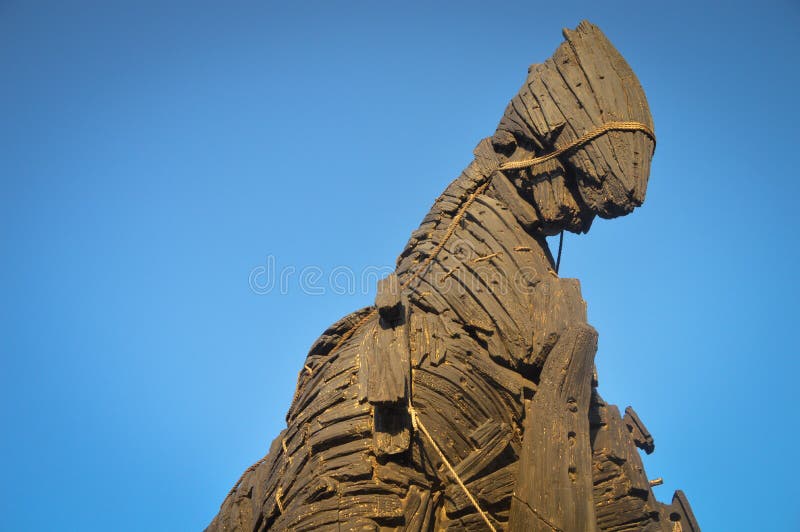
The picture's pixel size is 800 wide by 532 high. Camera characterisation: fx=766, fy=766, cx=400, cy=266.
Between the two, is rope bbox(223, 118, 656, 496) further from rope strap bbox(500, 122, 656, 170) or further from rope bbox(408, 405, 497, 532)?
rope bbox(408, 405, 497, 532)

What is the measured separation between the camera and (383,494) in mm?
3133

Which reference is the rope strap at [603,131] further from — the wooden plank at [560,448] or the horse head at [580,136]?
the wooden plank at [560,448]

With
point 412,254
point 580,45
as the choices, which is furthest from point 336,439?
point 580,45

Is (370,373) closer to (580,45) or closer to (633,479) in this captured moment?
(633,479)

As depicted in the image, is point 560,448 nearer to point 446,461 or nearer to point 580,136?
point 446,461

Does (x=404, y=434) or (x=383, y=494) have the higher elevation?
(x=404, y=434)

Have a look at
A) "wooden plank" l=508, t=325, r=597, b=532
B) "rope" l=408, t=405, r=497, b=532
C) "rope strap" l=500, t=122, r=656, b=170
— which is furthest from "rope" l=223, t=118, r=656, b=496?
"wooden plank" l=508, t=325, r=597, b=532

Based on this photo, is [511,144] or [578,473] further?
[511,144]

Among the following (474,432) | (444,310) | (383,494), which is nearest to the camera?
(383,494)

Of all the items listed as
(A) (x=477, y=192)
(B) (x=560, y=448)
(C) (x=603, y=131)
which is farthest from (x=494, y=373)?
(C) (x=603, y=131)

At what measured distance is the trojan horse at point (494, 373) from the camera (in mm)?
3203

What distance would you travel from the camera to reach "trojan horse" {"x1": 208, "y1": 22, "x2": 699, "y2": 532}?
320cm

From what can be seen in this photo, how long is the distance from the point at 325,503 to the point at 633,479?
5.22ft

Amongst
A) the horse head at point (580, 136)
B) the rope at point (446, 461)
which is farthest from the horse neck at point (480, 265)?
the rope at point (446, 461)
